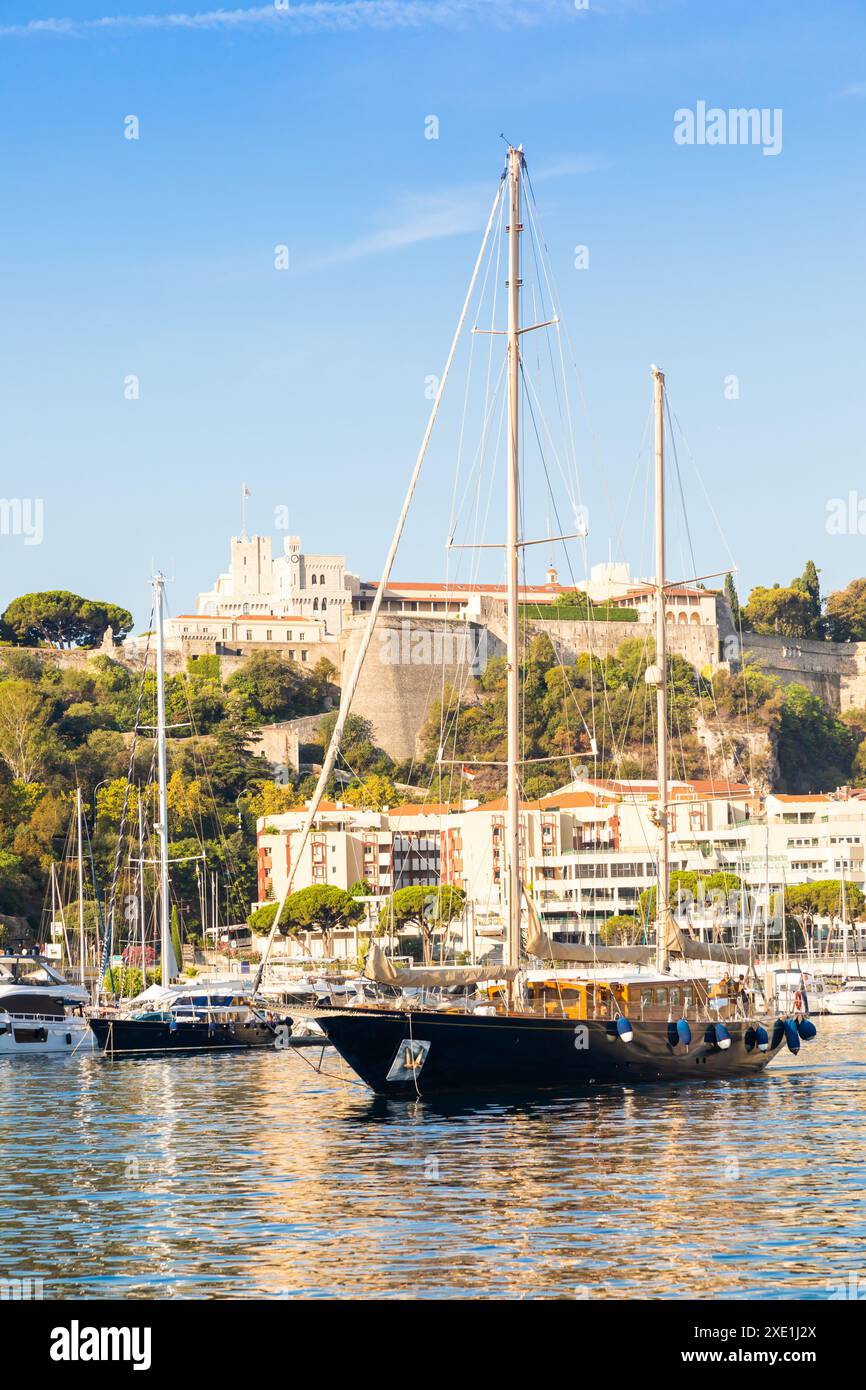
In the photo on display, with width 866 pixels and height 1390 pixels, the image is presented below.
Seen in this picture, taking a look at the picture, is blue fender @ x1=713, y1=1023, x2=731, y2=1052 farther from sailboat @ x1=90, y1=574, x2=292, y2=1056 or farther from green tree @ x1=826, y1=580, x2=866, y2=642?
green tree @ x1=826, y1=580, x2=866, y2=642

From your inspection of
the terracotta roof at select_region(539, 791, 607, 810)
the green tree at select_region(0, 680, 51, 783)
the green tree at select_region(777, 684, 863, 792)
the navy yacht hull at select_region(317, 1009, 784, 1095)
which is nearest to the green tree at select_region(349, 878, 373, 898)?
the terracotta roof at select_region(539, 791, 607, 810)

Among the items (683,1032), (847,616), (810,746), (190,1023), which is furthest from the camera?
(847,616)

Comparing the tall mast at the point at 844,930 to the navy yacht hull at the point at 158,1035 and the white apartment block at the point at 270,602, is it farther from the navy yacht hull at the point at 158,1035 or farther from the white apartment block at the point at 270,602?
the white apartment block at the point at 270,602

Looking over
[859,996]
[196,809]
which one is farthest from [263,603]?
[859,996]

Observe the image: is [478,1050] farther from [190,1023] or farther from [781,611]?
[781,611]

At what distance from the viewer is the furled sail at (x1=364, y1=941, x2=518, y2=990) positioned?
28922 mm

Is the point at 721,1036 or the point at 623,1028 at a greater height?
the point at 623,1028

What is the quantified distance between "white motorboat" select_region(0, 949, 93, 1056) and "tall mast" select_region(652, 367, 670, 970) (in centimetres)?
1825

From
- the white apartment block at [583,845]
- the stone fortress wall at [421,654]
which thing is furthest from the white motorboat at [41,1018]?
the stone fortress wall at [421,654]

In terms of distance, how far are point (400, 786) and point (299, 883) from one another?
18.6 meters

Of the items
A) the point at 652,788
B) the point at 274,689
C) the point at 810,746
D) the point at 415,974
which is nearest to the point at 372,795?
the point at 652,788

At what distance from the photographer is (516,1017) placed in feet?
98.0

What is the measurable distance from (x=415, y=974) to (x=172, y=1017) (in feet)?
58.0

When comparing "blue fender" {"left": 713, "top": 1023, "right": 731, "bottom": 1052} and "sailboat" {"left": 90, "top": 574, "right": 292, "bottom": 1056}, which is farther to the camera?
"sailboat" {"left": 90, "top": 574, "right": 292, "bottom": 1056}
